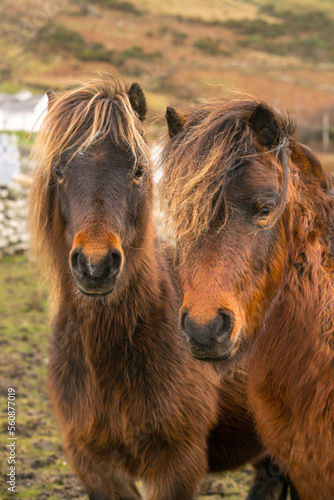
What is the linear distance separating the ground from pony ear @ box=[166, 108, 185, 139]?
183 cm

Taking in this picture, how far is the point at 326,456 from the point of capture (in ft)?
8.05

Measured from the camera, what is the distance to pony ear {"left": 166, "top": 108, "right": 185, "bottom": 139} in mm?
2822

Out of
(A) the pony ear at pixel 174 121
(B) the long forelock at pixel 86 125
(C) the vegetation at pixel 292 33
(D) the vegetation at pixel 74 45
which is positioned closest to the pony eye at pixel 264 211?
(A) the pony ear at pixel 174 121

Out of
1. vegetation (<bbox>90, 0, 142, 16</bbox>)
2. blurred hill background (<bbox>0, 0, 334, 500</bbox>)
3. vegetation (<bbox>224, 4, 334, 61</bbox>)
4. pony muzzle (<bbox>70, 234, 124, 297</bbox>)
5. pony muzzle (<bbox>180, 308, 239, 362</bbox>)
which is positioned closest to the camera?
pony muzzle (<bbox>180, 308, 239, 362</bbox>)

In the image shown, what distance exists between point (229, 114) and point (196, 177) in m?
0.43

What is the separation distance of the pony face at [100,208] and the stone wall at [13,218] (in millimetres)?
10652

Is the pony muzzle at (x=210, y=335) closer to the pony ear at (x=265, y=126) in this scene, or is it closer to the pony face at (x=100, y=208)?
the pony face at (x=100, y=208)

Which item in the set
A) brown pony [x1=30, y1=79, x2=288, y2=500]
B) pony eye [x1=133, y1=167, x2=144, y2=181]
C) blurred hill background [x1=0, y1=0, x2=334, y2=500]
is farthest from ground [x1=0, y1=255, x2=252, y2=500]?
pony eye [x1=133, y1=167, x2=144, y2=181]

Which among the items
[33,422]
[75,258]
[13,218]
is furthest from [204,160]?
[13,218]

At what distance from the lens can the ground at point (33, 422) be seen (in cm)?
459

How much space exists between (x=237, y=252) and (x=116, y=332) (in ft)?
4.42

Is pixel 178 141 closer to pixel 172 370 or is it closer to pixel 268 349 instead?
pixel 268 349

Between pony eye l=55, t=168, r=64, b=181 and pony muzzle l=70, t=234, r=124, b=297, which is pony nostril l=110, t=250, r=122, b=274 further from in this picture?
pony eye l=55, t=168, r=64, b=181

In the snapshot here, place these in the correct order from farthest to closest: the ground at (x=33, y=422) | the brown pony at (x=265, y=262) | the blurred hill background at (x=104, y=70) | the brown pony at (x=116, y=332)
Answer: the blurred hill background at (x=104, y=70) → the ground at (x=33, y=422) → the brown pony at (x=116, y=332) → the brown pony at (x=265, y=262)
